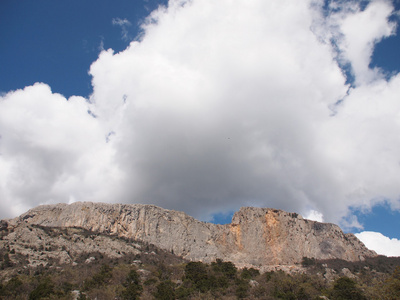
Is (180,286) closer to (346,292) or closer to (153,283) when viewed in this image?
(153,283)

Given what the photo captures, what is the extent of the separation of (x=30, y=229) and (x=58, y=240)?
9565 millimetres

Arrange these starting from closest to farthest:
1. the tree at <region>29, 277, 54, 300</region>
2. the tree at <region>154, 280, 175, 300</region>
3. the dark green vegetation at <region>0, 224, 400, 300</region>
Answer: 1. the tree at <region>29, 277, 54, 300</region>
2. the dark green vegetation at <region>0, 224, 400, 300</region>
3. the tree at <region>154, 280, 175, 300</region>

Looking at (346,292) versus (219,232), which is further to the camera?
(219,232)

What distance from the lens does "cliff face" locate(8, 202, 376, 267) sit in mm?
115875

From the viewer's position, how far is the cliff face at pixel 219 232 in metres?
116

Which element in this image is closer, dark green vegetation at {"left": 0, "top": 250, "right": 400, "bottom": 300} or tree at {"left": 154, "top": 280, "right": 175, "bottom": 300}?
dark green vegetation at {"left": 0, "top": 250, "right": 400, "bottom": 300}

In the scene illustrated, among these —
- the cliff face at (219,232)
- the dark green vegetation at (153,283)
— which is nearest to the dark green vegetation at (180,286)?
the dark green vegetation at (153,283)

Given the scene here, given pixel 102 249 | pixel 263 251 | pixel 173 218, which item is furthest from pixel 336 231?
pixel 102 249

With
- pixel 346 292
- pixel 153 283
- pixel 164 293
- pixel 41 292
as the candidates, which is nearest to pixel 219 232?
pixel 153 283

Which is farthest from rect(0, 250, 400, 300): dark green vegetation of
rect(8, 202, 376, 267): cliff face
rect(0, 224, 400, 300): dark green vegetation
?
rect(8, 202, 376, 267): cliff face

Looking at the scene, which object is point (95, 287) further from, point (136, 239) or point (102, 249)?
point (136, 239)

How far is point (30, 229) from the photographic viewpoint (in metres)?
101

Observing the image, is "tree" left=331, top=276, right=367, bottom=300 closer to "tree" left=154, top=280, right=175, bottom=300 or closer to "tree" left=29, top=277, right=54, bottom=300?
"tree" left=154, top=280, right=175, bottom=300

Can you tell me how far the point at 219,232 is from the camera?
127 m
